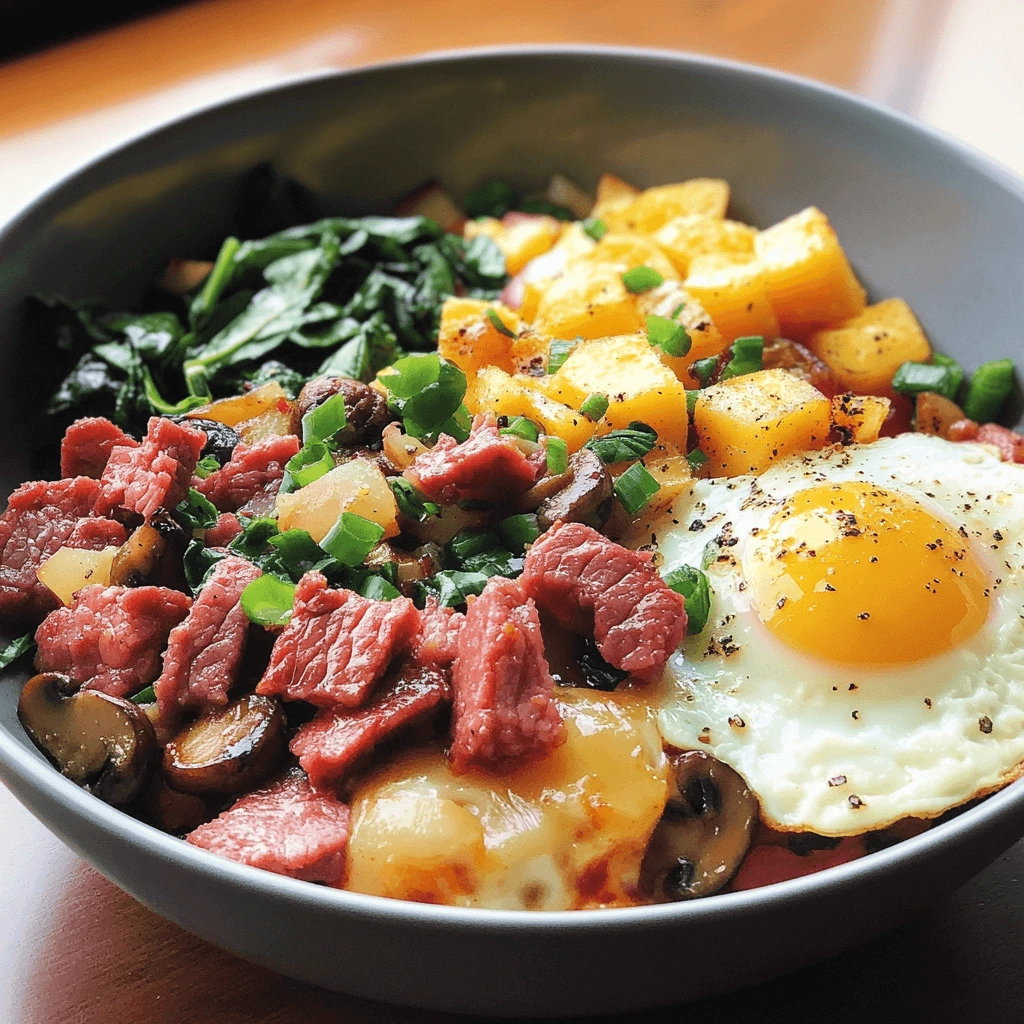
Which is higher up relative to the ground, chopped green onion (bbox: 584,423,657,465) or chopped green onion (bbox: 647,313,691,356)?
chopped green onion (bbox: 647,313,691,356)

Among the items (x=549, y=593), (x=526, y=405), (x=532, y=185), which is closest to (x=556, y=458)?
(x=526, y=405)

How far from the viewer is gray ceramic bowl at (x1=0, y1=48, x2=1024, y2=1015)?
58.6 inches

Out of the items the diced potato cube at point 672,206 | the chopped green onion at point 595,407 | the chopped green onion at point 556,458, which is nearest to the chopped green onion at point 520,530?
the chopped green onion at point 556,458

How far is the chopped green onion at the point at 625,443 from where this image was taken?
241 cm

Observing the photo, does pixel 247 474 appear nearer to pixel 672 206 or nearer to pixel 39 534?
pixel 39 534

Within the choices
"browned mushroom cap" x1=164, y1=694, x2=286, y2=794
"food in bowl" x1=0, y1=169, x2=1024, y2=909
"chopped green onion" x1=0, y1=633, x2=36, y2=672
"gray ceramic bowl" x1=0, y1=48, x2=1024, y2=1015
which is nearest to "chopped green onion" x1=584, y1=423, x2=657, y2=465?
"food in bowl" x1=0, y1=169, x2=1024, y2=909

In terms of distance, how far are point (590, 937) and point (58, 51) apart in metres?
4.17

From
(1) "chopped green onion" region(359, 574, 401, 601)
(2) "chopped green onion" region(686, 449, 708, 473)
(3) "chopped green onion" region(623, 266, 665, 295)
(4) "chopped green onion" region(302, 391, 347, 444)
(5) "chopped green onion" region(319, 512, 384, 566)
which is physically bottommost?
(1) "chopped green onion" region(359, 574, 401, 601)

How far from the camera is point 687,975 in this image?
5.08 feet

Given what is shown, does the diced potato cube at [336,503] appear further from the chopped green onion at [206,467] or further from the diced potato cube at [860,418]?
the diced potato cube at [860,418]

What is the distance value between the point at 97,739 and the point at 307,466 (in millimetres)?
734

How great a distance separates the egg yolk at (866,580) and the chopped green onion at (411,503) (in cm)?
68

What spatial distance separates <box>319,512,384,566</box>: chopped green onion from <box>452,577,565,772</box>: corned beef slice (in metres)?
0.33

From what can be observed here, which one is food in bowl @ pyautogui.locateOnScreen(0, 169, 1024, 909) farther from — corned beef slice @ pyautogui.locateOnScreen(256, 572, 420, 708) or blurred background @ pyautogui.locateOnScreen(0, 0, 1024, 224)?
blurred background @ pyautogui.locateOnScreen(0, 0, 1024, 224)
